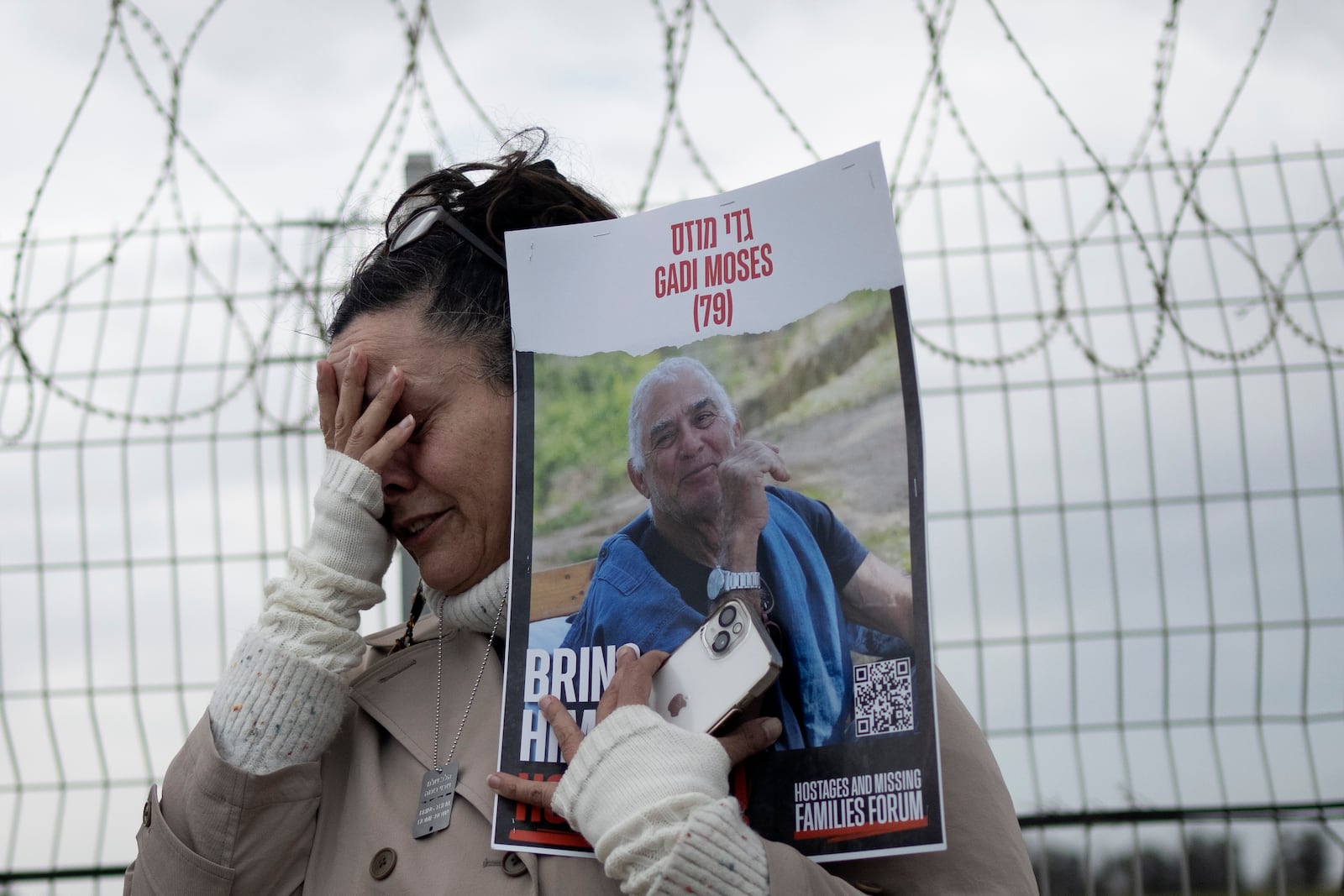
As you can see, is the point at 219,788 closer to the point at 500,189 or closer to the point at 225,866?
the point at 225,866

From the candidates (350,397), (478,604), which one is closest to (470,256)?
(350,397)

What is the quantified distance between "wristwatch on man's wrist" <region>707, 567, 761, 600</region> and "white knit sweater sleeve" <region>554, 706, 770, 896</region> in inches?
5.7

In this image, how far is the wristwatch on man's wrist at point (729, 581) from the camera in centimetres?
122

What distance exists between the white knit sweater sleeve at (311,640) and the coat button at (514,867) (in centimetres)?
31

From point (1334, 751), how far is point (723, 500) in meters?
2.63

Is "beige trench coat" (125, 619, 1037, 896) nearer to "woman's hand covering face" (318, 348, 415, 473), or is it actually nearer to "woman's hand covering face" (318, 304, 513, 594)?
"woman's hand covering face" (318, 304, 513, 594)

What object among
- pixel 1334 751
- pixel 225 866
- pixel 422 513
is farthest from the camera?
pixel 1334 751

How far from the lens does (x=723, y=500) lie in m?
1.26

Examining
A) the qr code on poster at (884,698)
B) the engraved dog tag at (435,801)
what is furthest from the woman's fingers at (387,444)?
the qr code on poster at (884,698)

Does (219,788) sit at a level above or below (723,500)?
below

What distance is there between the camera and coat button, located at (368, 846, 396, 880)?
1.38 meters

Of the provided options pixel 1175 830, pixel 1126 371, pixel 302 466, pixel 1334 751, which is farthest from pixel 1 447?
pixel 1334 751

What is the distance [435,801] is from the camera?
141 centimetres

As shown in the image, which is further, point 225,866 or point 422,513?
point 422,513
